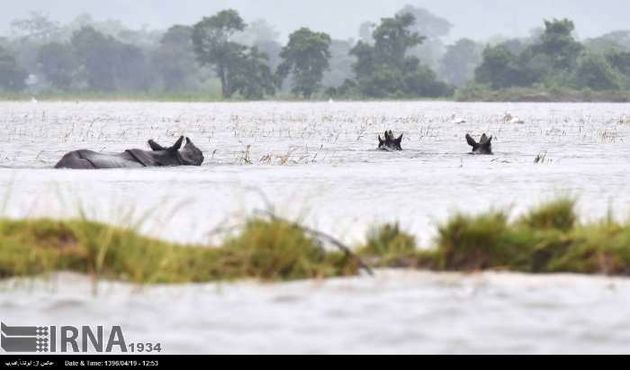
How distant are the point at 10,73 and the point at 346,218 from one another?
113 m

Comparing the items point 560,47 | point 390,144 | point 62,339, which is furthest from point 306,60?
point 62,339

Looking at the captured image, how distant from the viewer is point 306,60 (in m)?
103

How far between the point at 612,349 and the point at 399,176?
11025 millimetres

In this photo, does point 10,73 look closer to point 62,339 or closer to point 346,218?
point 346,218

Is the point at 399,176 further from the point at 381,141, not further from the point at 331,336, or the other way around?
the point at 331,336

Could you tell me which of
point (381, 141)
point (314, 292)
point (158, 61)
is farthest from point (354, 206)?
point (158, 61)

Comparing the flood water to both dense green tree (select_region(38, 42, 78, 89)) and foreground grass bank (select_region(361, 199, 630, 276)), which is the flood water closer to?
foreground grass bank (select_region(361, 199, 630, 276))

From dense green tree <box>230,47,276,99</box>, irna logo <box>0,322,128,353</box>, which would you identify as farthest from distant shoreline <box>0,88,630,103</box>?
irna logo <box>0,322,128,353</box>

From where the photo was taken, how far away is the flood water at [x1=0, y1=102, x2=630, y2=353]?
6273 millimetres

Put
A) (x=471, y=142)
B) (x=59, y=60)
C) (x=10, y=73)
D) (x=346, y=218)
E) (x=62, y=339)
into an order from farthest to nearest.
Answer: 1. (x=59, y=60)
2. (x=10, y=73)
3. (x=471, y=142)
4. (x=346, y=218)
5. (x=62, y=339)

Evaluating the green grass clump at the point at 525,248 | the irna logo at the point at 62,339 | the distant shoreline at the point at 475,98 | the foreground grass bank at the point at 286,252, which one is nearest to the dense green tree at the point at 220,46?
the distant shoreline at the point at 475,98

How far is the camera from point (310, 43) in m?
103

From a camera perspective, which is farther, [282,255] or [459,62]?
[459,62]

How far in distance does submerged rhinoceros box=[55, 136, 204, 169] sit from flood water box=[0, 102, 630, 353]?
17.9 inches
